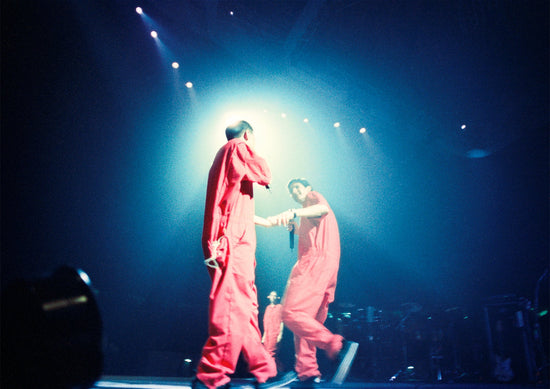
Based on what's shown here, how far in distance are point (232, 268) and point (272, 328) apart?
9.02ft

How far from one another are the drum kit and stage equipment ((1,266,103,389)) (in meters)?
4.22

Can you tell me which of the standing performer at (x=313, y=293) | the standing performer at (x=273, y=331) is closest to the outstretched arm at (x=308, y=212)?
the standing performer at (x=313, y=293)

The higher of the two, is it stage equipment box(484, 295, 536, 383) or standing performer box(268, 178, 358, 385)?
standing performer box(268, 178, 358, 385)

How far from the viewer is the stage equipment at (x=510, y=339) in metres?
3.76

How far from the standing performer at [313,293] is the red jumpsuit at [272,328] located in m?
1.08

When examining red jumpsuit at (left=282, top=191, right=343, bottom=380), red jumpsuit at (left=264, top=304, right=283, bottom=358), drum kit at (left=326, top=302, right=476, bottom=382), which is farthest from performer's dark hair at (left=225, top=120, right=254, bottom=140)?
drum kit at (left=326, top=302, right=476, bottom=382)

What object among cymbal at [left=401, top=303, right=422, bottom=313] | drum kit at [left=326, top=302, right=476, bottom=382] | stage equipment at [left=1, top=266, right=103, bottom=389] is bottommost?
drum kit at [left=326, top=302, right=476, bottom=382]

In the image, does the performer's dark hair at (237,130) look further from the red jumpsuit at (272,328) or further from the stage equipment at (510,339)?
the stage equipment at (510,339)

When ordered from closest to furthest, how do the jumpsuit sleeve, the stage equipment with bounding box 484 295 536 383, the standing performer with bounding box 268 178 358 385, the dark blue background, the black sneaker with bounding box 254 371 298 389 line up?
the black sneaker with bounding box 254 371 298 389 < the jumpsuit sleeve < the standing performer with bounding box 268 178 358 385 < the stage equipment with bounding box 484 295 536 383 < the dark blue background

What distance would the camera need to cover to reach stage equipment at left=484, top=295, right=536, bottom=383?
3.76 meters

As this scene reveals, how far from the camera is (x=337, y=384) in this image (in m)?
2.65

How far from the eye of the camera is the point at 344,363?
2795mm

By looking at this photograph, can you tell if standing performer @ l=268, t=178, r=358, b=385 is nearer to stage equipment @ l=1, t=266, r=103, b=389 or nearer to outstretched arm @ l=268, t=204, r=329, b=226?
outstretched arm @ l=268, t=204, r=329, b=226

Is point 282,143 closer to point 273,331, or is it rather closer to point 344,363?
point 273,331
